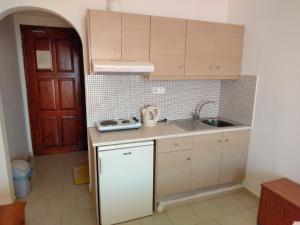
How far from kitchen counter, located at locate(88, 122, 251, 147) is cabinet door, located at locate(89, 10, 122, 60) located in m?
0.77

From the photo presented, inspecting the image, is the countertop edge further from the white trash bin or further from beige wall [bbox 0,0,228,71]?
the white trash bin

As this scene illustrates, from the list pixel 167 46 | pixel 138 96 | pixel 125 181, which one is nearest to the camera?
pixel 125 181

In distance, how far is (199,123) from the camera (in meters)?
2.65

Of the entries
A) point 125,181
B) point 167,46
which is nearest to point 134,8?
point 167,46

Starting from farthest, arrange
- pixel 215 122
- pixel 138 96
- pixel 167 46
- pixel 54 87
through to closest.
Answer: pixel 54 87 < pixel 215 122 < pixel 138 96 < pixel 167 46

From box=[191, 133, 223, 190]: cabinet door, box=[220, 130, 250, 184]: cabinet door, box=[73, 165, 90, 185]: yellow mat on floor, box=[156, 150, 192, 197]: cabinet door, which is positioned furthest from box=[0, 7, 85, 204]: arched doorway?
box=[220, 130, 250, 184]: cabinet door

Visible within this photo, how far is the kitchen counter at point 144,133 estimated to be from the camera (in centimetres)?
191

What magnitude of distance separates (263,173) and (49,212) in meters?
2.44

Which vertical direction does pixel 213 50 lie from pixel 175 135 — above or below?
above

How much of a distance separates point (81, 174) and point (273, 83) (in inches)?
109

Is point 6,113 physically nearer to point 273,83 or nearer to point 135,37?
point 135,37

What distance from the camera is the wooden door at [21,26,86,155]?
3.37 metres

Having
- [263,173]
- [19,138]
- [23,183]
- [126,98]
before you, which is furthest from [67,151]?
[263,173]

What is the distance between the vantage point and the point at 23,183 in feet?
8.11
